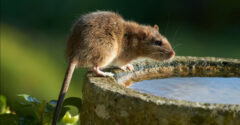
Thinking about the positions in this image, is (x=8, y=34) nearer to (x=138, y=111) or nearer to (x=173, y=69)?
(x=173, y=69)

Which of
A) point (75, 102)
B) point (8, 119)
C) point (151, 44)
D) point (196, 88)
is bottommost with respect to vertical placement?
point (8, 119)

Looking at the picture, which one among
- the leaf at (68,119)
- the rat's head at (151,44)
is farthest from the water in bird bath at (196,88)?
the rat's head at (151,44)

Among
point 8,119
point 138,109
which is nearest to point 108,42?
point 8,119

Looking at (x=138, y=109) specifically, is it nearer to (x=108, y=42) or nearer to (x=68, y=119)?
(x=68, y=119)

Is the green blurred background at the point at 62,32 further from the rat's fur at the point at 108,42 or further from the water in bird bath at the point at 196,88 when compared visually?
→ the water in bird bath at the point at 196,88

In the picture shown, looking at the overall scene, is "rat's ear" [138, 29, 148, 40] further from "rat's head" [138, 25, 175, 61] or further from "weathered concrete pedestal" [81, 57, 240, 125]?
"weathered concrete pedestal" [81, 57, 240, 125]

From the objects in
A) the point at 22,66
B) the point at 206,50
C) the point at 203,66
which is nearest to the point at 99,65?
the point at 203,66
